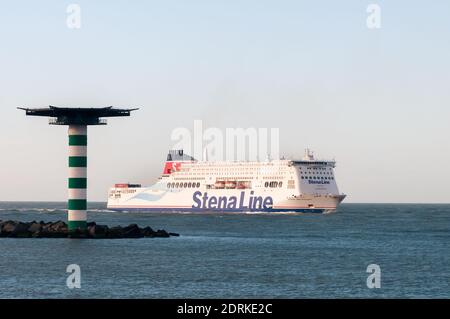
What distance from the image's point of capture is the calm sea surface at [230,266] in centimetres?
3816

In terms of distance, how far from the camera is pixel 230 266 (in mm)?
Result: 48781

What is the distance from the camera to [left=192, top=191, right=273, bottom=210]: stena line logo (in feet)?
398

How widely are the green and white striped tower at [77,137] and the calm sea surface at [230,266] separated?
11.0ft

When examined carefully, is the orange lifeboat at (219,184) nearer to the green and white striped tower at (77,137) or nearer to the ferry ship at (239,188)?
the ferry ship at (239,188)

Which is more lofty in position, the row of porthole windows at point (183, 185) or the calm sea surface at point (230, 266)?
the row of porthole windows at point (183, 185)

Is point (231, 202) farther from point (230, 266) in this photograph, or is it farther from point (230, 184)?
point (230, 266)

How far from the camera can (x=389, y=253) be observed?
59406 mm

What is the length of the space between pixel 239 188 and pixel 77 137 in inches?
2491

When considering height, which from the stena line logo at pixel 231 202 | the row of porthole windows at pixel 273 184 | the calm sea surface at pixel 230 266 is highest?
the row of porthole windows at pixel 273 184

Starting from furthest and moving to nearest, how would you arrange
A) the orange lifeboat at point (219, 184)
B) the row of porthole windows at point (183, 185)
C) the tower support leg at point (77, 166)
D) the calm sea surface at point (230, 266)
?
the row of porthole windows at point (183, 185), the orange lifeboat at point (219, 184), the tower support leg at point (77, 166), the calm sea surface at point (230, 266)

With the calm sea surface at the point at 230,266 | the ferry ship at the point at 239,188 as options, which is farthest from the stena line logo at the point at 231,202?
the calm sea surface at the point at 230,266

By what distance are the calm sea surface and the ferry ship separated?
40.9 m
